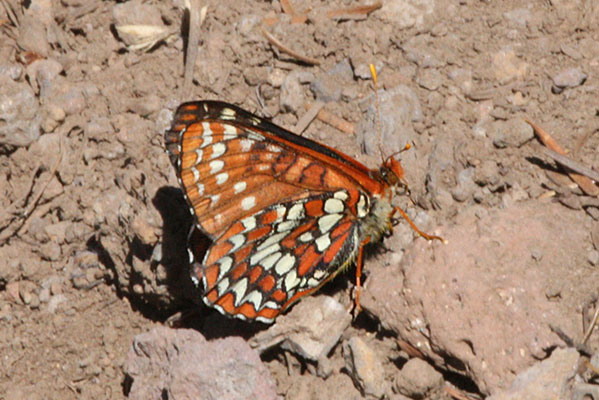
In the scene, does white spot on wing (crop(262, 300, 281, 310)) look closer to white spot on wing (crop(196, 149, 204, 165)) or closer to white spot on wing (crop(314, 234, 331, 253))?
white spot on wing (crop(314, 234, 331, 253))

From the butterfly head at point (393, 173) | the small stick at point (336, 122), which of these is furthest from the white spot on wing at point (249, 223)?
the small stick at point (336, 122)

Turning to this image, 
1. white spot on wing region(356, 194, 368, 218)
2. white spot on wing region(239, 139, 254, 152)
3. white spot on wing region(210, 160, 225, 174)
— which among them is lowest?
white spot on wing region(356, 194, 368, 218)

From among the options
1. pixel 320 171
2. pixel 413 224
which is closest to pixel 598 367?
pixel 413 224

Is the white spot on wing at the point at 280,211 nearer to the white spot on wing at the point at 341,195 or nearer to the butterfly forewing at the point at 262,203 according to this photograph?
Result: the butterfly forewing at the point at 262,203

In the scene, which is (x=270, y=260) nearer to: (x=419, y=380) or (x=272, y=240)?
(x=272, y=240)

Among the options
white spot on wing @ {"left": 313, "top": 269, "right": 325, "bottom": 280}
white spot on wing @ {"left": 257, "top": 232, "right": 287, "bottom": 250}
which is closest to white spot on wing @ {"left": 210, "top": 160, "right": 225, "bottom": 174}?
white spot on wing @ {"left": 257, "top": 232, "right": 287, "bottom": 250}

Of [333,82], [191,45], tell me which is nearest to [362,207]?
[333,82]

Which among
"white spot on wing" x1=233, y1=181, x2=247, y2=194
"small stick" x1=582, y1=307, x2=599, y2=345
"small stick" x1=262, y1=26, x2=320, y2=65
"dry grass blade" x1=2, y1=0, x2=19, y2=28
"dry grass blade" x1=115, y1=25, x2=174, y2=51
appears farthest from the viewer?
"dry grass blade" x1=2, y1=0, x2=19, y2=28
